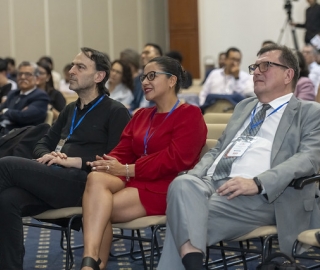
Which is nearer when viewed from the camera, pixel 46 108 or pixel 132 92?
pixel 46 108

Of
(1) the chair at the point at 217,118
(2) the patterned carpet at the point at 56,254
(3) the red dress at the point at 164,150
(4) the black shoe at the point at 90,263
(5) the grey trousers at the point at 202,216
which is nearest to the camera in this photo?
(5) the grey trousers at the point at 202,216

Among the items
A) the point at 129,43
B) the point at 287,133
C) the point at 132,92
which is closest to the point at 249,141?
the point at 287,133

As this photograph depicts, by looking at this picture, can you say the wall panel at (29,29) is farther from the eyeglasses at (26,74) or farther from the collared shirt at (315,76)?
the eyeglasses at (26,74)

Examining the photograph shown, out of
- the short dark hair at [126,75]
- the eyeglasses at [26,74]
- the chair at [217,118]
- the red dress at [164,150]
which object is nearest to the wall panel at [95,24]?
the short dark hair at [126,75]

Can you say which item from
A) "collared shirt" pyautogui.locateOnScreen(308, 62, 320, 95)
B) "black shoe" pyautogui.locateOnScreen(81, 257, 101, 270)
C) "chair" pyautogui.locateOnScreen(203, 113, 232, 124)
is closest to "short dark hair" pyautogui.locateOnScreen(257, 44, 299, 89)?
"chair" pyautogui.locateOnScreen(203, 113, 232, 124)

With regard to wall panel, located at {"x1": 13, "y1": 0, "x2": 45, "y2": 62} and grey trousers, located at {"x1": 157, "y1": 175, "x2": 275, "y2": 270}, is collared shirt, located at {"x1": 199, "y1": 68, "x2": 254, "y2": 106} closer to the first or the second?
grey trousers, located at {"x1": 157, "y1": 175, "x2": 275, "y2": 270}

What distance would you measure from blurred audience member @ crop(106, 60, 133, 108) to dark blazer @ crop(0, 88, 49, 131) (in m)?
1.26

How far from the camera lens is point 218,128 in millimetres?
3936

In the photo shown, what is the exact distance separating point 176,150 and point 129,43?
11.0 meters

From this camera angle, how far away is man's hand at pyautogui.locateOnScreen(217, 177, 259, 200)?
3.02 meters

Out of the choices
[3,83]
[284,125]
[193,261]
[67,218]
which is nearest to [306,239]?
[193,261]

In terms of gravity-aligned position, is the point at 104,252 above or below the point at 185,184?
below

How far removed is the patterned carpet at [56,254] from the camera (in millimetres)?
4027

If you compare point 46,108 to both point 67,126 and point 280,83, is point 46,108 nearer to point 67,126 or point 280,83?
point 67,126
